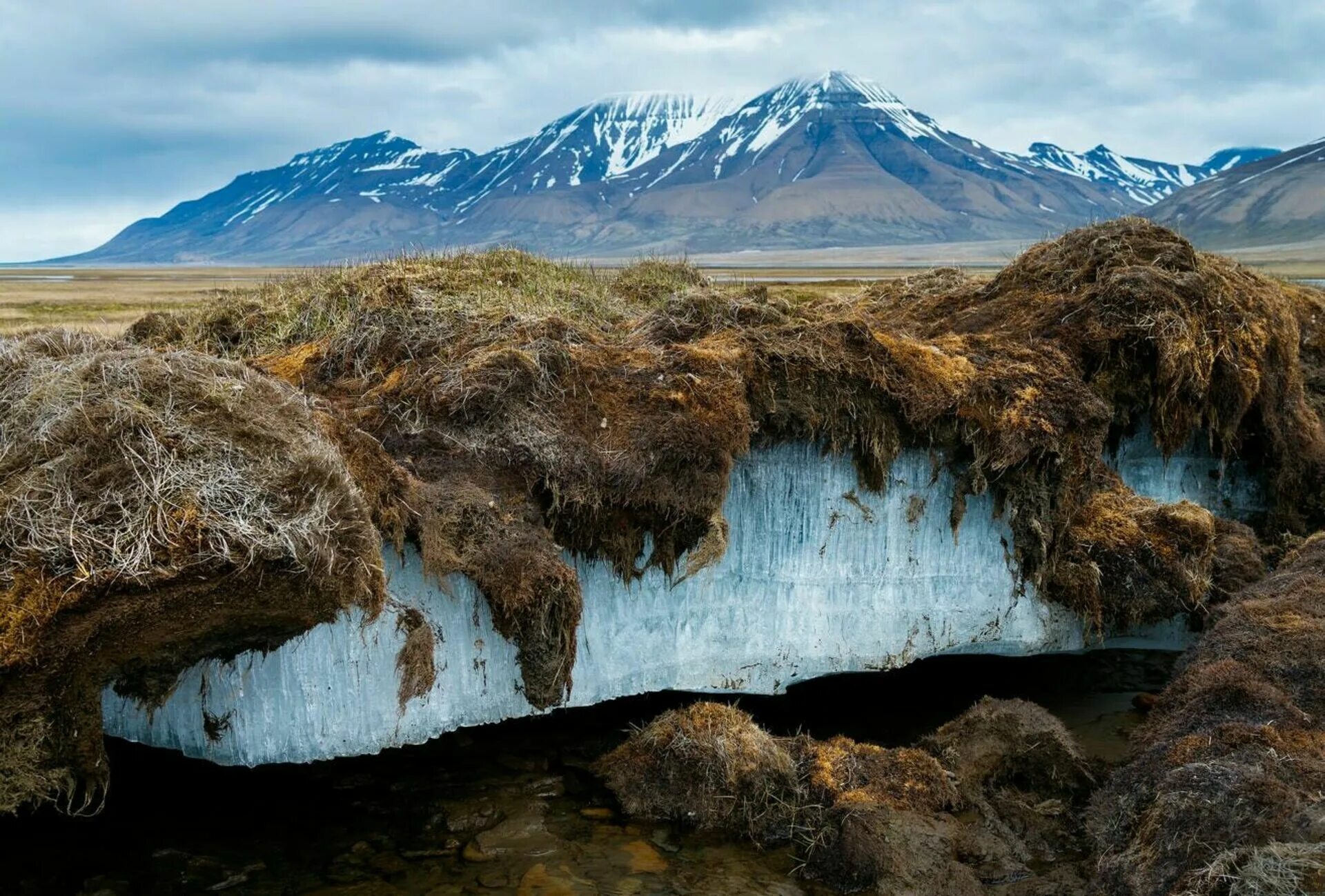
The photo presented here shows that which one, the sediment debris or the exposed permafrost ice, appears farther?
the exposed permafrost ice

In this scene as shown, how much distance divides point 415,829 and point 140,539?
3.71 m

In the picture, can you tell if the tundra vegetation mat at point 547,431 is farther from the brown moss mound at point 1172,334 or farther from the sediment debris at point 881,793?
the sediment debris at point 881,793

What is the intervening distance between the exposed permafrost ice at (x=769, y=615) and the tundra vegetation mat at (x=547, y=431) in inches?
13.0

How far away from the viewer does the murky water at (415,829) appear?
7922mm

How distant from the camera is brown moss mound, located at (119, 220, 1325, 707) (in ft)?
31.5

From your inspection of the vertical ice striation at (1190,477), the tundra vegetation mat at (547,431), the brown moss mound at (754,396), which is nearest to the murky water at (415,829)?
the tundra vegetation mat at (547,431)

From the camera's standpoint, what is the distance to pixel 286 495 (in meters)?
6.95

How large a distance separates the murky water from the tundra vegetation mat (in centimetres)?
79

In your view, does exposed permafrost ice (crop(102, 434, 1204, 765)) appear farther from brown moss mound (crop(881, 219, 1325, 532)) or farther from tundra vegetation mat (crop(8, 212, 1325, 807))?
brown moss mound (crop(881, 219, 1325, 532))

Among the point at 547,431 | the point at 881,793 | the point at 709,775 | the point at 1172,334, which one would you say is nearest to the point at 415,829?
the point at 709,775

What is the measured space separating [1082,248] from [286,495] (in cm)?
1095

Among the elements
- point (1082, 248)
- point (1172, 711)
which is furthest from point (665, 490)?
point (1082, 248)

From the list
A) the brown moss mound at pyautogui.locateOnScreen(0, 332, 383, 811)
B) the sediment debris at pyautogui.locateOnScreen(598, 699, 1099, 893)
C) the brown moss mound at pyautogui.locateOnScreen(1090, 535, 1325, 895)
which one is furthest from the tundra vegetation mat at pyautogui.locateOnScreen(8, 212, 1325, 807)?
the brown moss mound at pyautogui.locateOnScreen(1090, 535, 1325, 895)

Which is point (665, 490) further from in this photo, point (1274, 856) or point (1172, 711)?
point (1274, 856)
